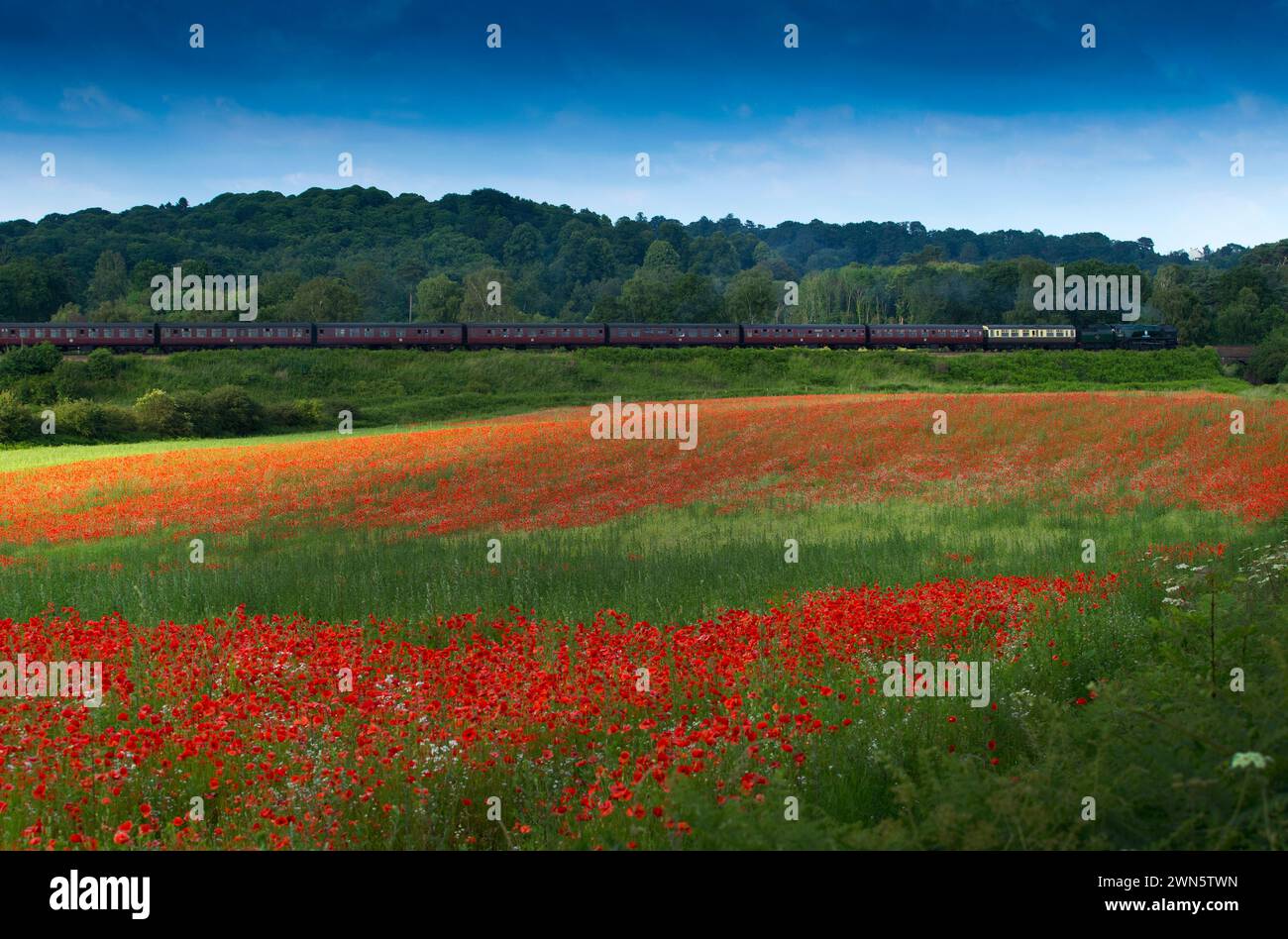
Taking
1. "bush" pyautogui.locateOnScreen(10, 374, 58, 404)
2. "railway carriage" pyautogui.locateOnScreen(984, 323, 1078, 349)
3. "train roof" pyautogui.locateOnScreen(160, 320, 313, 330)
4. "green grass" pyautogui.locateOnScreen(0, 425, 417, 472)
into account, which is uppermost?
"train roof" pyautogui.locateOnScreen(160, 320, 313, 330)

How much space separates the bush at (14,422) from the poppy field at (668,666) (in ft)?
102

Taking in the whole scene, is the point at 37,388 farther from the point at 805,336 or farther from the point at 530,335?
the point at 805,336

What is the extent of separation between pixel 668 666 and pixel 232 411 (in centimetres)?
5122

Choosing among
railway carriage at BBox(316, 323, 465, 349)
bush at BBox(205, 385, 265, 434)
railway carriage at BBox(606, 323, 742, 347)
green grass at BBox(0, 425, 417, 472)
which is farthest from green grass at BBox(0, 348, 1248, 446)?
green grass at BBox(0, 425, 417, 472)

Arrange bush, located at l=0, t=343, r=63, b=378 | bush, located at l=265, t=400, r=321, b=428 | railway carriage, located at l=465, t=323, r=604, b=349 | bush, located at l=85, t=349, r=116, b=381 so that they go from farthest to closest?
railway carriage, located at l=465, t=323, r=604, b=349 < bush, located at l=85, t=349, r=116, b=381 < bush, located at l=0, t=343, r=63, b=378 < bush, located at l=265, t=400, r=321, b=428

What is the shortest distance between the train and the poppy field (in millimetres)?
54548

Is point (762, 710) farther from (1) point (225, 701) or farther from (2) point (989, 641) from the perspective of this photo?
(1) point (225, 701)

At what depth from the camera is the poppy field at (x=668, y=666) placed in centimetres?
712

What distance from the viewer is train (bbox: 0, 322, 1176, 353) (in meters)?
76.1

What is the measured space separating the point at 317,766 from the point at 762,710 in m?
3.61

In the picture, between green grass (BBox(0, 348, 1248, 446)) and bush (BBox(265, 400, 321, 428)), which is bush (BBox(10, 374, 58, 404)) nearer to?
green grass (BBox(0, 348, 1248, 446))

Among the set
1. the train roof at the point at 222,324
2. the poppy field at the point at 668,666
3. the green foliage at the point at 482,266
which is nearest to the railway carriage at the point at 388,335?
the train roof at the point at 222,324

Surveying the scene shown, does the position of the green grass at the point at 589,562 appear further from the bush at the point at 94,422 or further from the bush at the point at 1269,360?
the bush at the point at 1269,360

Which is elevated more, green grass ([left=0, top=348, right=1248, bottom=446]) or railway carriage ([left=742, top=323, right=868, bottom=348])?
railway carriage ([left=742, top=323, right=868, bottom=348])
